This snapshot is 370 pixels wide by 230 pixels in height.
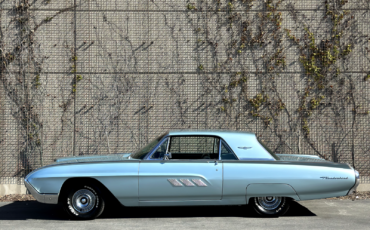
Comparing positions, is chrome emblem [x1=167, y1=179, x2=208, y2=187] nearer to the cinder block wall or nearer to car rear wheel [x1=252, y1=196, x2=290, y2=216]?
car rear wheel [x1=252, y1=196, x2=290, y2=216]

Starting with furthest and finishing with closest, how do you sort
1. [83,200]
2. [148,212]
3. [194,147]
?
1. [194,147]
2. [148,212]
3. [83,200]

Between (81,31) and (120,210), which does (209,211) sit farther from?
(81,31)

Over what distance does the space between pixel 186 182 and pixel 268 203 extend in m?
1.30

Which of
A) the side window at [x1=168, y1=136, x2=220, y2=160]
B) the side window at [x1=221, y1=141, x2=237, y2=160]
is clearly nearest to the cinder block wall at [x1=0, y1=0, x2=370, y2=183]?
the side window at [x1=168, y1=136, x2=220, y2=160]

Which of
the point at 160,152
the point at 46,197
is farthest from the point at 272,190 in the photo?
the point at 46,197

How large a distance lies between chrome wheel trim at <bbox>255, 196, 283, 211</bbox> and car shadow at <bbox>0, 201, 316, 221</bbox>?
16cm

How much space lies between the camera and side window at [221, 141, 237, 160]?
6.11 metres

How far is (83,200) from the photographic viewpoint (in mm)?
6043

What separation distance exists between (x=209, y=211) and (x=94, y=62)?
181 inches

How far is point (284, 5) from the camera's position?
952 cm

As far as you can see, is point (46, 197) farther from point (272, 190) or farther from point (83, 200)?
point (272, 190)

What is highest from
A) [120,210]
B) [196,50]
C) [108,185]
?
[196,50]

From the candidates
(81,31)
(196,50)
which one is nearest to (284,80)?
(196,50)

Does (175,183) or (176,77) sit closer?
(175,183)
